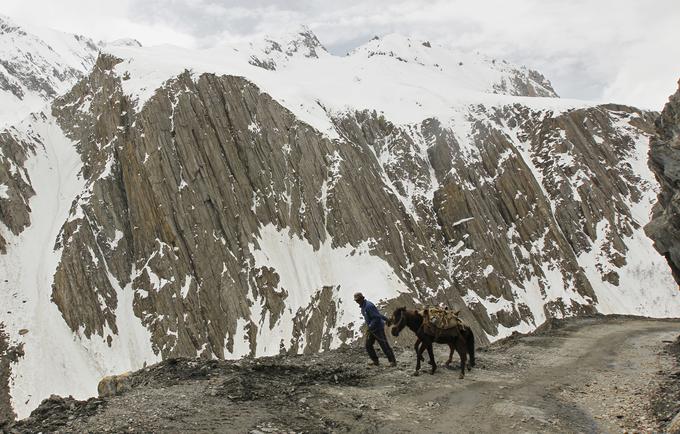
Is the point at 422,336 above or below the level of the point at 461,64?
below

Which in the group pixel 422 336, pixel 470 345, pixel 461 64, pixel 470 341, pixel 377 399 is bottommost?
pixel 377 399

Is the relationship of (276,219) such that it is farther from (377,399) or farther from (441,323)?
(377,399)

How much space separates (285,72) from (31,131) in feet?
264

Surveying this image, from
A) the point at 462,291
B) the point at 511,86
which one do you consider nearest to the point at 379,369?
the point at 462,291

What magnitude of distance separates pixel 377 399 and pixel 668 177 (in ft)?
56.2

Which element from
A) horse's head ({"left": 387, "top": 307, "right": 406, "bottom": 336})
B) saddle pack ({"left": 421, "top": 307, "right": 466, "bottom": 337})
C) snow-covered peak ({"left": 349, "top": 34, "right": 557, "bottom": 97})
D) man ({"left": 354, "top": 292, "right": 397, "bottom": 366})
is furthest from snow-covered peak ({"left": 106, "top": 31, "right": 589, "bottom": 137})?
saddle pack ({"left": 421, "top": 307, "right": 466, "bottom": 337})

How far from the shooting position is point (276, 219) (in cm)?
7775

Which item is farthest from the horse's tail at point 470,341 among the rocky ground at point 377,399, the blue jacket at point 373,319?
the blue jacket at point 373,319

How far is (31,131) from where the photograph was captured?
90.9 meters

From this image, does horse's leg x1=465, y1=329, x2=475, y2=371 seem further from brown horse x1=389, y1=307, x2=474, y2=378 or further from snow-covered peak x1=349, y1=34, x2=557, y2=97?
snow-covered peak x1=349, y1=34, x2=557, y2=97

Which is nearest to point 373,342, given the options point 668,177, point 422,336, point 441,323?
point 422,336

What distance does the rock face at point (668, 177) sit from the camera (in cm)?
2084

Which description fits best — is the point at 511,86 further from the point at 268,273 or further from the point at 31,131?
the point at 31,131

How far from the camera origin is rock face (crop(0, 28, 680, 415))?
A: 6831cm
